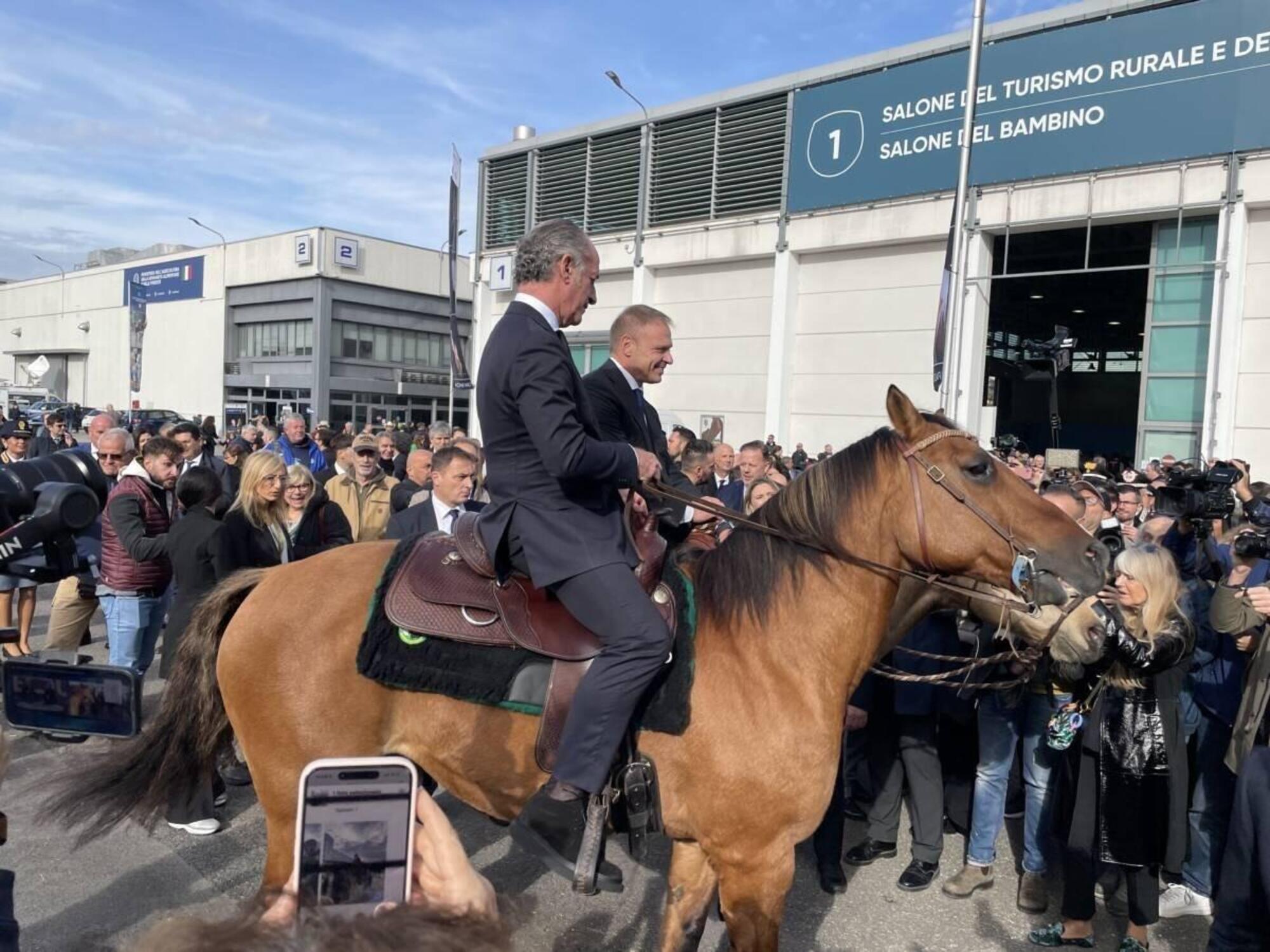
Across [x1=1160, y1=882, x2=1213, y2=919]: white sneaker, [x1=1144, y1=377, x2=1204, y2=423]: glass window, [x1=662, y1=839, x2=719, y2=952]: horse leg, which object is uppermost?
[x1=1144, y1=377, x2=1204, y2=423]: glass window

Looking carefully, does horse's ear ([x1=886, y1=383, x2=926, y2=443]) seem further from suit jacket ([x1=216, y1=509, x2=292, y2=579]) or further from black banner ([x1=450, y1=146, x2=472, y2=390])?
black banner ([x1=450, y1=146, x2=472, y2=390])

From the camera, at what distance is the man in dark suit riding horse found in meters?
2.74

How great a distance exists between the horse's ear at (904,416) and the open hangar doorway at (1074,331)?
1547 cm

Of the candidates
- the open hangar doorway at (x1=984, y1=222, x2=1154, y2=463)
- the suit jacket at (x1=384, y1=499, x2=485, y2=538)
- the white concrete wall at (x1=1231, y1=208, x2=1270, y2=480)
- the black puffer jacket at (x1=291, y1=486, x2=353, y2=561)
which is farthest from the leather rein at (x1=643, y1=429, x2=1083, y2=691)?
the white concrete wall at (x1=1231, y1=208, x2=1270, y2=480)

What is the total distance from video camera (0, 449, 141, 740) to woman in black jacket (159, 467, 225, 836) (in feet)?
8.56

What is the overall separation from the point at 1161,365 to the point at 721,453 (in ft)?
41.3

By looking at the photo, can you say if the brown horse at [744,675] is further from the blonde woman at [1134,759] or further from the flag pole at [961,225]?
the flag pole at [961,225]

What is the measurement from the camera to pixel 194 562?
5.03 metres

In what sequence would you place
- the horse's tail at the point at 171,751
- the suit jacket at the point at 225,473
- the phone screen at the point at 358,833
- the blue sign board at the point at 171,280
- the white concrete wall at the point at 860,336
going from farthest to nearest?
the blue sign board at the point at 171,280 → the white concrete wall at the point at 860,336 → the suit jacket at the point at 225,473 → the horse's tail at the point at 171,751 → the phone screen at the point at 358,833

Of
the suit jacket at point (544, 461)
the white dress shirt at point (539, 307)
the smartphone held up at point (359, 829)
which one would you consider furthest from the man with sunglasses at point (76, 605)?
the smartphone held up at point (359, 829)

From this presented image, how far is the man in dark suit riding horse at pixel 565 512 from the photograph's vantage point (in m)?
2.74

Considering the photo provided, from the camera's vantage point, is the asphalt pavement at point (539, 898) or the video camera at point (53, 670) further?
the asphalt pavement at point (539, 898)

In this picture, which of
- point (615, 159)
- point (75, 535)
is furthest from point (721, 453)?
point (615, 159)

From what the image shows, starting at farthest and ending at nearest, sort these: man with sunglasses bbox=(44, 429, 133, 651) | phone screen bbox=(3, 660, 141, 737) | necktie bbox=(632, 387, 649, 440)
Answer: man with sunglasses bbox=(44, 429, 133, 651)
necktie bbox=(632, 387, 649, 440)
phone screen bbox=(3, 660, 141, 737)
